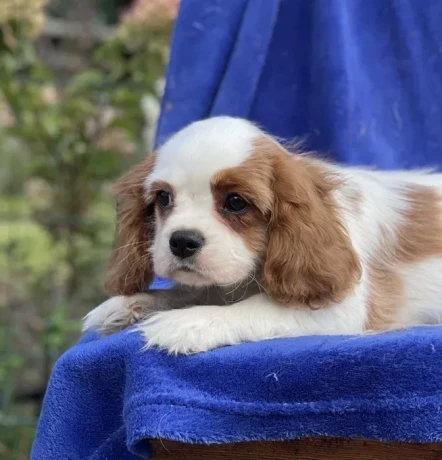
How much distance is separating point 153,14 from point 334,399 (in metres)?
2.44

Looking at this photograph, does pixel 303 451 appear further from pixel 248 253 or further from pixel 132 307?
pixel 132 307

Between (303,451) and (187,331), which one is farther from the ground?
(187,331)

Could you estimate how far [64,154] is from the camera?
355 cm

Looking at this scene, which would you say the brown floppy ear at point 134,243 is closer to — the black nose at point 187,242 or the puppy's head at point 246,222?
the puppy's head at point 246,222

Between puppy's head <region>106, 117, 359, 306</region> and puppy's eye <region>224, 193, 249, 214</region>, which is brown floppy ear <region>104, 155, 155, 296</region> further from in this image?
puppy's eye <region>224, 193, 249, 214</region>

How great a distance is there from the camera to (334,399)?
1429mm

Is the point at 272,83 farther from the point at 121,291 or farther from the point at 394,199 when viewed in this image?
the point at 121,291

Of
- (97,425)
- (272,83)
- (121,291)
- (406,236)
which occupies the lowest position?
(97,425)

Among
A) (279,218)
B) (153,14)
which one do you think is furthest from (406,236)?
(153,14)

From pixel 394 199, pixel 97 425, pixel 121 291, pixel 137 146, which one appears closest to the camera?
pixel 97 425

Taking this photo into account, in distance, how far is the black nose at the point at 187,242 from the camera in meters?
1.70

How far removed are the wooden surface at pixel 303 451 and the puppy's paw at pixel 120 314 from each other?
0.43 metres

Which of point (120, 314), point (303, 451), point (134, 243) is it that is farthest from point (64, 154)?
point (303, 451)

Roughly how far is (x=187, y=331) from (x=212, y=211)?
1.04 feet
